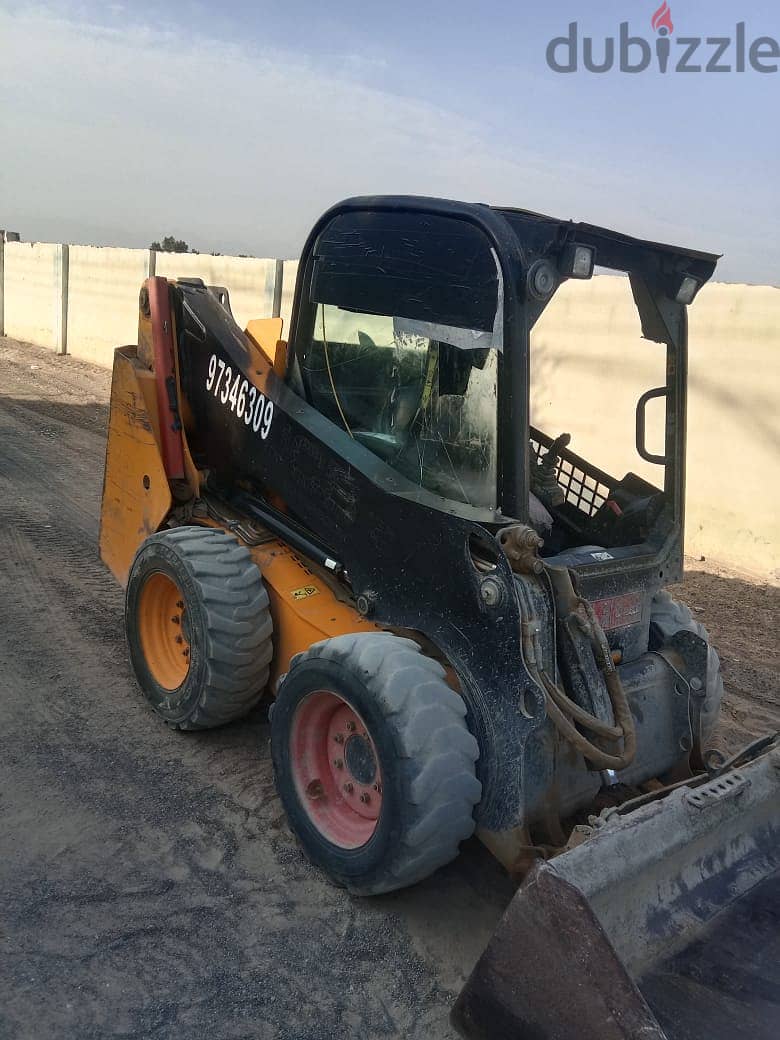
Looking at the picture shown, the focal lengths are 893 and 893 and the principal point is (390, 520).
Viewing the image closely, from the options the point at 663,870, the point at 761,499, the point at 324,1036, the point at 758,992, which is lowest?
the point at 324,1036

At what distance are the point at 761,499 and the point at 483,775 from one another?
542 cm

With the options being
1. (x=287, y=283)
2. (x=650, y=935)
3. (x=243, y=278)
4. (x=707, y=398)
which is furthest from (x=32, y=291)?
(x=650, y=935)

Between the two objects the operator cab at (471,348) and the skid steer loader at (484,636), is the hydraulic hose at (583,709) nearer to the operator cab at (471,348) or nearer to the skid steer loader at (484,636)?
the skid steer loader at (484,636)

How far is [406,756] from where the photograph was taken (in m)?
2.73

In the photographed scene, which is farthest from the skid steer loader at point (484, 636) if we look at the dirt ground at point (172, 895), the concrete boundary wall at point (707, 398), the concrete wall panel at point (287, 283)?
the concrete wall panel at point (287, 283)

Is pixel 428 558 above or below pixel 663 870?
above

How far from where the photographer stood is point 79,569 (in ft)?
19.7

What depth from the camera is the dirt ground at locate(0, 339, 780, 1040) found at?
2.61 meters

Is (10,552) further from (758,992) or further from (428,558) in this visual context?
(758,992)

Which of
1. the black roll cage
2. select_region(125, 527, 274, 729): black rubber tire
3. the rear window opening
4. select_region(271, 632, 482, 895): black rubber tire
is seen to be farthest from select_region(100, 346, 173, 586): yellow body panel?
the rear window opening

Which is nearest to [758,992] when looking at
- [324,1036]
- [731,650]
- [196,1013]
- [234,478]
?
[324,1036]

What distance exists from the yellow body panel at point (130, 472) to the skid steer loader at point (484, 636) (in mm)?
471

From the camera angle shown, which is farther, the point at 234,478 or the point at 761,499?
the point at 761,499

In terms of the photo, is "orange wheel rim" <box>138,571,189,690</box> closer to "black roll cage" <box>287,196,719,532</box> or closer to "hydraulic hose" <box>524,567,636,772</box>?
"black roll cage" <box>287,196,719,532</box>
